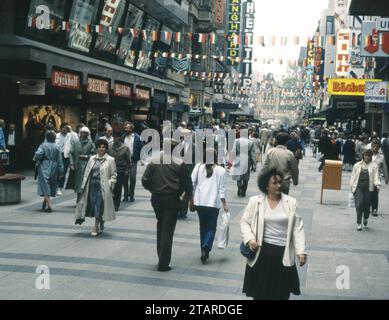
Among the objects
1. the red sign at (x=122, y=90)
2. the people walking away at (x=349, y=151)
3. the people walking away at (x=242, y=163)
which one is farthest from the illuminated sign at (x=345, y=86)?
the people walking away at (x=242, y=163)

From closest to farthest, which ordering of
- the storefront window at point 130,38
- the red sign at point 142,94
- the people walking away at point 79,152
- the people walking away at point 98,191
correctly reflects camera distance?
the people walking away at point 98,191, the people walking away at point 79,152, the storefront window at point 130,38, the red sign at point 142,94

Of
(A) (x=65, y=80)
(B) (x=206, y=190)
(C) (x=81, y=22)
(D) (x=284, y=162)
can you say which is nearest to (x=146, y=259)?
(B) (x=206, y=190)

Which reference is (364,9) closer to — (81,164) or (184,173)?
(184,173)

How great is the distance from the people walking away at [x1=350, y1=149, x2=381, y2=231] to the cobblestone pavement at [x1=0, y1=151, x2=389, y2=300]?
43 cm

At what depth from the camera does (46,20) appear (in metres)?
22.5

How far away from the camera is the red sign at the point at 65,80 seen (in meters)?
21.9

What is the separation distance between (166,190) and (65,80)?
1531 centimetres

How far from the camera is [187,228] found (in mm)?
12148

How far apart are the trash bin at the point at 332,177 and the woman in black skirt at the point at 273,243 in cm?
1135

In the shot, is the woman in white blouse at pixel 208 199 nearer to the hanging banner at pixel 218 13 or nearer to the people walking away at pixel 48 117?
the people walking away at pixel 48 117

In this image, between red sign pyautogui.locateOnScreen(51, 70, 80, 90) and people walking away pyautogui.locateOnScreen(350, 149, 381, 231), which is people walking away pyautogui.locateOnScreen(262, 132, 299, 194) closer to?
people walking away pyautogui.locateOnScreen(350, 149, 381, 231)

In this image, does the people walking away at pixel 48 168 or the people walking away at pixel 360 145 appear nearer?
the people walking away at pixel 48 168

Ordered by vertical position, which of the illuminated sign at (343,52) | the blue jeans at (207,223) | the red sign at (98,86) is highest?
the illuminated sign at (343,52)

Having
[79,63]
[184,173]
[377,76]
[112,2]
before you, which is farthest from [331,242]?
[377,76]
